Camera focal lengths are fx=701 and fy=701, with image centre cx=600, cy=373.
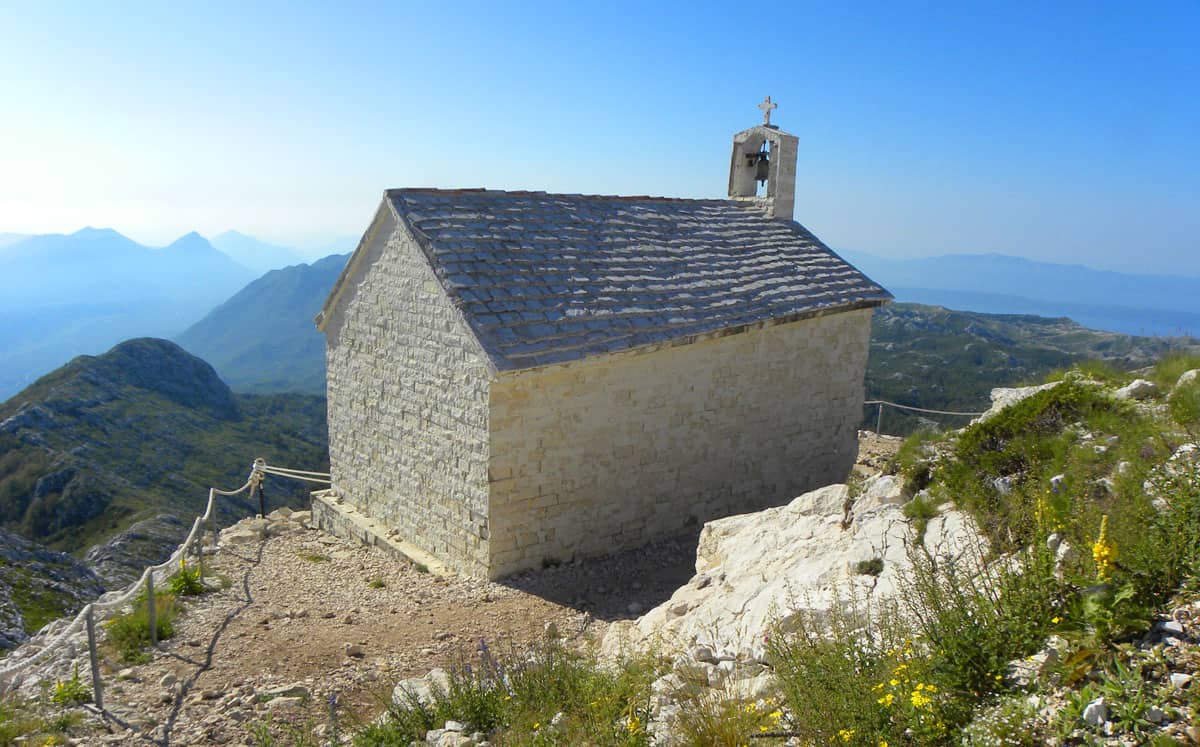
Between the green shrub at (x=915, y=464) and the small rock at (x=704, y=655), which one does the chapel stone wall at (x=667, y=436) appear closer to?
the green shrub at (x=915, y=464)

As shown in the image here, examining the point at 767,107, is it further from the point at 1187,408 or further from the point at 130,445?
the point at 130,445

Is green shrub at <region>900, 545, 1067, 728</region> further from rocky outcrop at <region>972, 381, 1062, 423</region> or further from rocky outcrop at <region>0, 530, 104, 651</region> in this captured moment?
rocky outcrop at <region>0, 530, 104, 651</region>

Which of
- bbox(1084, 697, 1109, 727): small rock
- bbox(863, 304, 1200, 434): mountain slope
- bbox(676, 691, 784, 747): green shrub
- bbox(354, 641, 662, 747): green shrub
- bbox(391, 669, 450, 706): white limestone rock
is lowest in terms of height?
bbox(863, 304, 1200, 434): mountain slope

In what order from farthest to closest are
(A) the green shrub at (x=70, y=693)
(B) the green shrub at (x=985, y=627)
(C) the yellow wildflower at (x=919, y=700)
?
(A) the green shrub at (x=70, y=693) < (B) the green shrub at (x=985, y=627) < (C) the yellow wildflower at (x=919, y=700)

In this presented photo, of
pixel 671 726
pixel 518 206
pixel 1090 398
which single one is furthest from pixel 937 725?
pixel 518 206

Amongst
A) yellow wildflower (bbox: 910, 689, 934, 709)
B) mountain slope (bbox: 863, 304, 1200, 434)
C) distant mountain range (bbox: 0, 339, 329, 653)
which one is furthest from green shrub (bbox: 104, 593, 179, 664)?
mountain slope (bbox: 863, 304, 1200, 434)

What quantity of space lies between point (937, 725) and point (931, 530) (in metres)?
2.61

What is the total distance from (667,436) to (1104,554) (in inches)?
272

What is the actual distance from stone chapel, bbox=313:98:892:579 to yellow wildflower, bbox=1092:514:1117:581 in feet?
19.5

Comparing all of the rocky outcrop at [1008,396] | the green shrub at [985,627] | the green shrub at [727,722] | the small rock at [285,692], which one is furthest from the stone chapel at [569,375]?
the green shrub at [985,627]

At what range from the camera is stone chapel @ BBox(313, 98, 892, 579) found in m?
9.05

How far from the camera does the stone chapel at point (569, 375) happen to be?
905 centimetres

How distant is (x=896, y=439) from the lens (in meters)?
15.3

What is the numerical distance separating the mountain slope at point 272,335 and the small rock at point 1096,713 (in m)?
117
